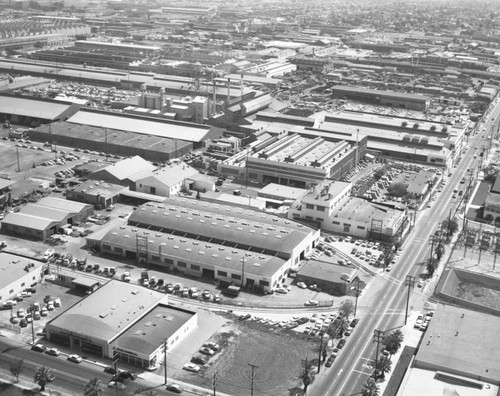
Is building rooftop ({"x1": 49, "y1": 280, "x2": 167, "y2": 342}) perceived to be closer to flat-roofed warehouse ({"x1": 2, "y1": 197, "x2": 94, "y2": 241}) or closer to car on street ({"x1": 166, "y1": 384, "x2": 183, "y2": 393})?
car on street ({"x1": 166, "y1": 384, "x2": 183, "y2": 393})

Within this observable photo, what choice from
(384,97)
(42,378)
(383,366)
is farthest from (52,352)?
(384,97)

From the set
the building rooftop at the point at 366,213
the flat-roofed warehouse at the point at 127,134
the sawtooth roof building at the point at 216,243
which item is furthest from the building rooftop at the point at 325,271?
the flat-roofed warehouse at the point at 127,134

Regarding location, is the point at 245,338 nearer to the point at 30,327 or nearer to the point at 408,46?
the point at 30,327

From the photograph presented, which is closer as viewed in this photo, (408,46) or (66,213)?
(66,213)

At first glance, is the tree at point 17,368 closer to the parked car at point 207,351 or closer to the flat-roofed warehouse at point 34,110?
the parked car at point 207,351

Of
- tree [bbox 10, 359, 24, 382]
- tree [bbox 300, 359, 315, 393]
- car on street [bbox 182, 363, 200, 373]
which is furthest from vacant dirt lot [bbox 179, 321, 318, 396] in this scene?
tree [bbox 10, 359, 24, 382]

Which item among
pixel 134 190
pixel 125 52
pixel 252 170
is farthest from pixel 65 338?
pixel 125 52
